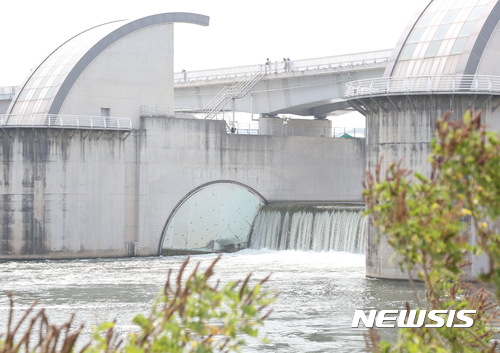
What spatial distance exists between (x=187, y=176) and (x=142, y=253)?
183 inches

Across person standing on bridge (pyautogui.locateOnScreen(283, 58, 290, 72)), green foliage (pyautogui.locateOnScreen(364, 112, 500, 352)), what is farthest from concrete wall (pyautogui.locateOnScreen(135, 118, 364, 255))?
green foliage (pyautogui.locateOnScreen(364, 112, 500, 352))

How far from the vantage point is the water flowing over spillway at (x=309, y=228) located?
161ft

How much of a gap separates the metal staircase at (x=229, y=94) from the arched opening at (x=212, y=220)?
17.3ft

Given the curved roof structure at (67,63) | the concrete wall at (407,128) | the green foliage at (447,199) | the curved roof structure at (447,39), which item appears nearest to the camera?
the green foliage at (447,199)

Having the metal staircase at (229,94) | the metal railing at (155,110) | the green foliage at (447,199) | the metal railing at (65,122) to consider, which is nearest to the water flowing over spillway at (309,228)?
the metal staircase at (229,94)

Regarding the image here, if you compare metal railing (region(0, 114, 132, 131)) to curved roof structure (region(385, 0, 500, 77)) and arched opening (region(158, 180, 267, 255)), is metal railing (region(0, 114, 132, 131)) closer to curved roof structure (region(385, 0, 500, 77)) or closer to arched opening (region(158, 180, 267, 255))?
arched opening (region(158, 180, 267, 255))

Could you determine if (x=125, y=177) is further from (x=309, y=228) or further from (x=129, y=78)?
(x=309, y=228)

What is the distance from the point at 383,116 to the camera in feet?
127

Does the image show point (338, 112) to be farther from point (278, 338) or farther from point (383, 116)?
point (278, 338)

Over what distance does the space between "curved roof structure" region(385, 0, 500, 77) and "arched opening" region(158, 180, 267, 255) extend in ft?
56.5

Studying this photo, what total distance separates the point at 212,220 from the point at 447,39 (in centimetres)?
→ 1966

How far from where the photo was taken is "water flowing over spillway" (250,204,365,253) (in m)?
49.2

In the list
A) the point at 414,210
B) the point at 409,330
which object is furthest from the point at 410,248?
the point at 409,330

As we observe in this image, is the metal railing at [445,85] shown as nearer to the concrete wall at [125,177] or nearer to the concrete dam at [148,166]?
the concrete dam at [148,166]
